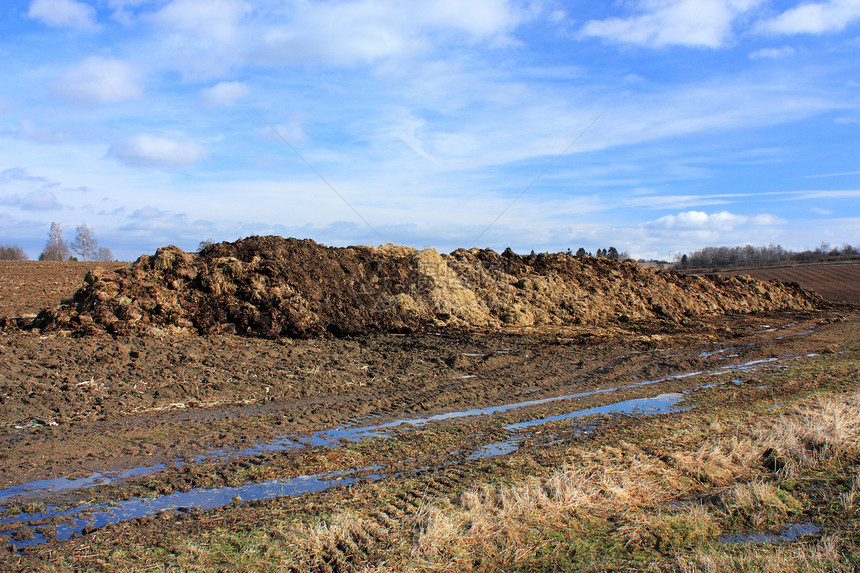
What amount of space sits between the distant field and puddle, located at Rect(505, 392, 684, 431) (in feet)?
113

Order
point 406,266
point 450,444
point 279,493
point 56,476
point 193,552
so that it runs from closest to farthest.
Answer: point 193,552, point 279,493, point 56,476, point 450,444, point 406,266

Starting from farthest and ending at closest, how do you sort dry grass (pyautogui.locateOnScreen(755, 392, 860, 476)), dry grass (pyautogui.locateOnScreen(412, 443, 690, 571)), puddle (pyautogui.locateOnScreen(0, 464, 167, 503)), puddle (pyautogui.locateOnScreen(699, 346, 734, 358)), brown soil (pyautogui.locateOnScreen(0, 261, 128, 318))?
brown soil (pyautogui.locateOnScreen(0, 261, 128, 318)), puddle (pyautogui.locateOnScreen(699, 346, 734, 358)), dry grass (pyautogui.locateOnScreen(755, 392, 860, 476)), puddle (pyautogui.locateOnScreen(0, 464, 167, 503)), dry grass (pyautogui.locateOnScreen(412, 443, 690, 571))

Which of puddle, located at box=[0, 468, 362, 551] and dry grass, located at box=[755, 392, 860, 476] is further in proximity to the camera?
dry grass, located at box=[755, 392, 860, 476]

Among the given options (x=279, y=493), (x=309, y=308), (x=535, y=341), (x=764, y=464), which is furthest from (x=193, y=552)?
(x=535, y=341)

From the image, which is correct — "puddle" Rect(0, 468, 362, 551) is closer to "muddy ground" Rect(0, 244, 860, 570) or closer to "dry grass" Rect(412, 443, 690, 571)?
"muddy ground" Rect(0, 244, 860, 570)

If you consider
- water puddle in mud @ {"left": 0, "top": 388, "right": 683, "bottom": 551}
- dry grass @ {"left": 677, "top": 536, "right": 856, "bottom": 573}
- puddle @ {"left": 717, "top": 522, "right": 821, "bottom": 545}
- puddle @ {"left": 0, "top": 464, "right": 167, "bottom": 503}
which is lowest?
puddle @ {"left": 717, "top": 522, "right": 821, "bottom": 545}

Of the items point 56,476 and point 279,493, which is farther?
point 56,476

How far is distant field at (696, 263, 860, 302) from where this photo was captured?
38.7 m

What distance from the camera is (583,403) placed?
30.5 ft

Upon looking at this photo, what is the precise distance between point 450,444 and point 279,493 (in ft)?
7.43

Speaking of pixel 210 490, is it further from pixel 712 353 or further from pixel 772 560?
pixel 712 353

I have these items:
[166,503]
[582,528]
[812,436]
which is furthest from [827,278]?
[166,503]

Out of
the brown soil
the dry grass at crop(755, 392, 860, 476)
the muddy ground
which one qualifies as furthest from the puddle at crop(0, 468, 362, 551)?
the brown soil

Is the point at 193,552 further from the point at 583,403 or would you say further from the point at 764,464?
the point at 583,403
